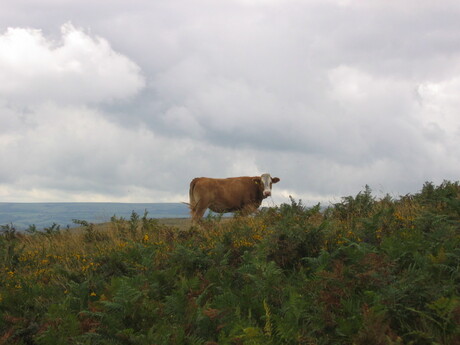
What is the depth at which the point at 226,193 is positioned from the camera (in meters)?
21.0

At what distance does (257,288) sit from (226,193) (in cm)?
1527

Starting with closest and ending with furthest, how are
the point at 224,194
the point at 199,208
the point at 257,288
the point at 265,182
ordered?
the point at 257,288
the point at 199,208
the point at 224,194
the point at 265,182

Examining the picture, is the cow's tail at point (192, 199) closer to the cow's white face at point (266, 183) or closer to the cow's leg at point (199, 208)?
the cow's leg at point (199, 208)

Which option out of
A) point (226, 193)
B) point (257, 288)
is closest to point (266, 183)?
point (226, 193)

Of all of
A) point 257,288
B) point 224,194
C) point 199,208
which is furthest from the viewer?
point 224,194

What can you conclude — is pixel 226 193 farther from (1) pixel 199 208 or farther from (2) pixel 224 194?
(1) pixel 199 208

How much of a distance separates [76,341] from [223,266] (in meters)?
2.73

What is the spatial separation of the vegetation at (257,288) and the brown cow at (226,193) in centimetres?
1021

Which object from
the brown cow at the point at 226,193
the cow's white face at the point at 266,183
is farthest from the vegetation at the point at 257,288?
the brown cow at the point at 226,193

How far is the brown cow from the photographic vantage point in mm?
20859

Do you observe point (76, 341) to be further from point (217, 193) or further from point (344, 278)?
point (217, 193)

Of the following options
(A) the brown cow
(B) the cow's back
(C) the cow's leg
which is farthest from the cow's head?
(C) the cow's leg

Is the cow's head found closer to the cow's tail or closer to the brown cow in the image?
the brown cow

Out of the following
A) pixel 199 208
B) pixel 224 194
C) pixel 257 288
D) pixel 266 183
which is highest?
pixel 266 183
